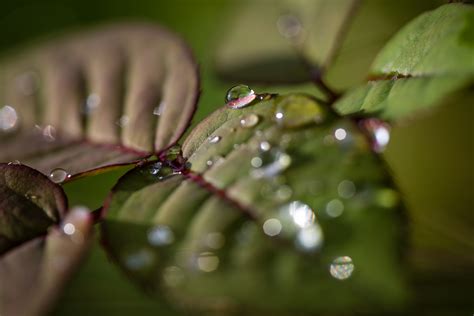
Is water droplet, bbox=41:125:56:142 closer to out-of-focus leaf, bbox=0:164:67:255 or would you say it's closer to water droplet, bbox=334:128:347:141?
out-of-focus leaf, bbox=0:164:67:255

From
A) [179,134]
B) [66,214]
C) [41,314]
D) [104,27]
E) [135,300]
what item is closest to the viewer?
[41,314]

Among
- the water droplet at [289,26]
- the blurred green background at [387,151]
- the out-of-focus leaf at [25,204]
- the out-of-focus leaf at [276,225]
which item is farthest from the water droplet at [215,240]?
the water droplet at [289,26]

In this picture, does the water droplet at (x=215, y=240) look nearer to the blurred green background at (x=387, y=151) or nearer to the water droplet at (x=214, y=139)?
the water droplet at (x=214, y=139)

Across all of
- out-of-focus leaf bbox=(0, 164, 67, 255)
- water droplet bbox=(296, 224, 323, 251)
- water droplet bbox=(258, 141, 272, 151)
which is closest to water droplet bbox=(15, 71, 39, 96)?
out-of-focus leaf bbox=(0, 164, 67, 255)

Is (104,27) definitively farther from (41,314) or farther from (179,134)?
(41,314)

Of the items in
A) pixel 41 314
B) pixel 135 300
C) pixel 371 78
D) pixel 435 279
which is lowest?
pixel 135 300

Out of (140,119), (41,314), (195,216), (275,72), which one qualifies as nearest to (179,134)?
(140,119)
